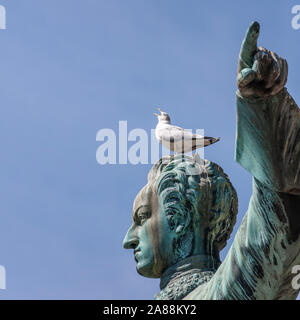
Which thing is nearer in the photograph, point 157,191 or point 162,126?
point 157,191

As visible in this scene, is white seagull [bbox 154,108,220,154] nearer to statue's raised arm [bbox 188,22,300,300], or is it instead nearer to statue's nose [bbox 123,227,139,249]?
statue's nose [bbox 123,227,139,249]

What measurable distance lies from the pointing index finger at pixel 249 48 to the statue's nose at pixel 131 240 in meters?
3.30

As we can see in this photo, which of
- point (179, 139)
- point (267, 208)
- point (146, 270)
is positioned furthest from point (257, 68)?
point (179, 139)

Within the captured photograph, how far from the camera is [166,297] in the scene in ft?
28.2

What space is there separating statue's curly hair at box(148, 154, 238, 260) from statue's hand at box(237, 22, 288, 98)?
9.03ft

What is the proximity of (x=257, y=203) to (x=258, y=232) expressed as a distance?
0.24 metres

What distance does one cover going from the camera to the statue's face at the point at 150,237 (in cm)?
890

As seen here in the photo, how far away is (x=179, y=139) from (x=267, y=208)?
469cm

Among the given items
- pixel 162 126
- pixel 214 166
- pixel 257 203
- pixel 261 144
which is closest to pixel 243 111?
pixel 261 144

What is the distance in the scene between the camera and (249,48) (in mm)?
6105

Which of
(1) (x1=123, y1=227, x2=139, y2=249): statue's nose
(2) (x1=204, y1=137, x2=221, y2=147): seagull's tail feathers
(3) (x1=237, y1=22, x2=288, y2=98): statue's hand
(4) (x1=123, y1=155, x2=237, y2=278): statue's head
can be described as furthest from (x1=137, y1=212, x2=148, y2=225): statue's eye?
(3) (x1=237, y1=22, x2=288, y2=98): statue's hand

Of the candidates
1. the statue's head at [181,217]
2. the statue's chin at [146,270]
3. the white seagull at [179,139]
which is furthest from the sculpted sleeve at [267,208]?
the white seagull at [179,139]

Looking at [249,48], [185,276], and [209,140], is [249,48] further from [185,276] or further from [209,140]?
[209,140]
